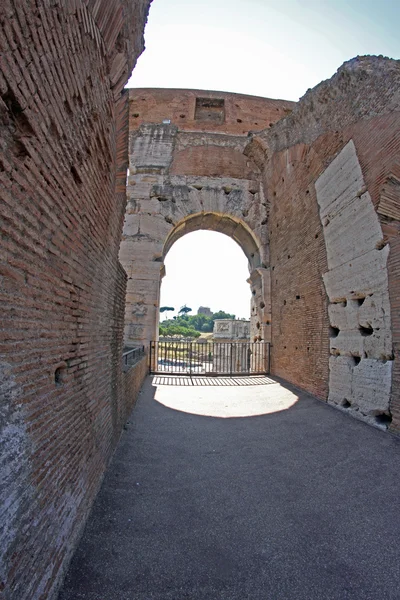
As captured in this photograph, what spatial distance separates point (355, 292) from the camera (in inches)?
226

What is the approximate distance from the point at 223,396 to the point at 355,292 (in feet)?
12.5

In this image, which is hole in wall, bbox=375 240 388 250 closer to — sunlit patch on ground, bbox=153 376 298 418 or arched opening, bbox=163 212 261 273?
sunlit patch on ground, bbox=153 376 298 418

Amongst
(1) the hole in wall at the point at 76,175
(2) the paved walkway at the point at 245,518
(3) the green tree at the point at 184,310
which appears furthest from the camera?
(3) the green tree at the point at 184,310

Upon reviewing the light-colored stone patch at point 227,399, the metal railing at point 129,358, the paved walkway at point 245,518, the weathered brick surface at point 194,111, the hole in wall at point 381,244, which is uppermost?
the weathered brick surface at point 194,111

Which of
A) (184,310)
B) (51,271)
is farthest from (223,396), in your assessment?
(184,310)

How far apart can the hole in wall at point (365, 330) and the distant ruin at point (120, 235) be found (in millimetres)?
22

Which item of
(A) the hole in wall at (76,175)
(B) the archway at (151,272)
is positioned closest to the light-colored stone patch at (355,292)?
(B) the archway at (151,272)

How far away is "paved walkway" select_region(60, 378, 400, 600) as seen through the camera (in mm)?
1939

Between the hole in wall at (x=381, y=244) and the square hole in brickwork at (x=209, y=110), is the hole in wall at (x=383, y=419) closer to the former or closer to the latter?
the hole in wall at (x=381, y=244)

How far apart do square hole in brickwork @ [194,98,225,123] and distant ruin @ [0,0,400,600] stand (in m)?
1.76

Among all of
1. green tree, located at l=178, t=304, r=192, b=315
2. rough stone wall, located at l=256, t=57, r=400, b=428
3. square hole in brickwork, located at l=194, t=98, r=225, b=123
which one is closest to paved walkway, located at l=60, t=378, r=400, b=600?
rough stone wall, located at l=256, t=57, r=400, b=428

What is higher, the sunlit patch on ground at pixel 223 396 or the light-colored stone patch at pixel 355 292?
the light-colored stone patch at pixel 355 292

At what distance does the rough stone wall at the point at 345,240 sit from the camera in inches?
196

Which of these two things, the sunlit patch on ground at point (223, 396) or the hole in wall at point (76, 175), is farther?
the sunlit patch on ground at point (223, 396)
